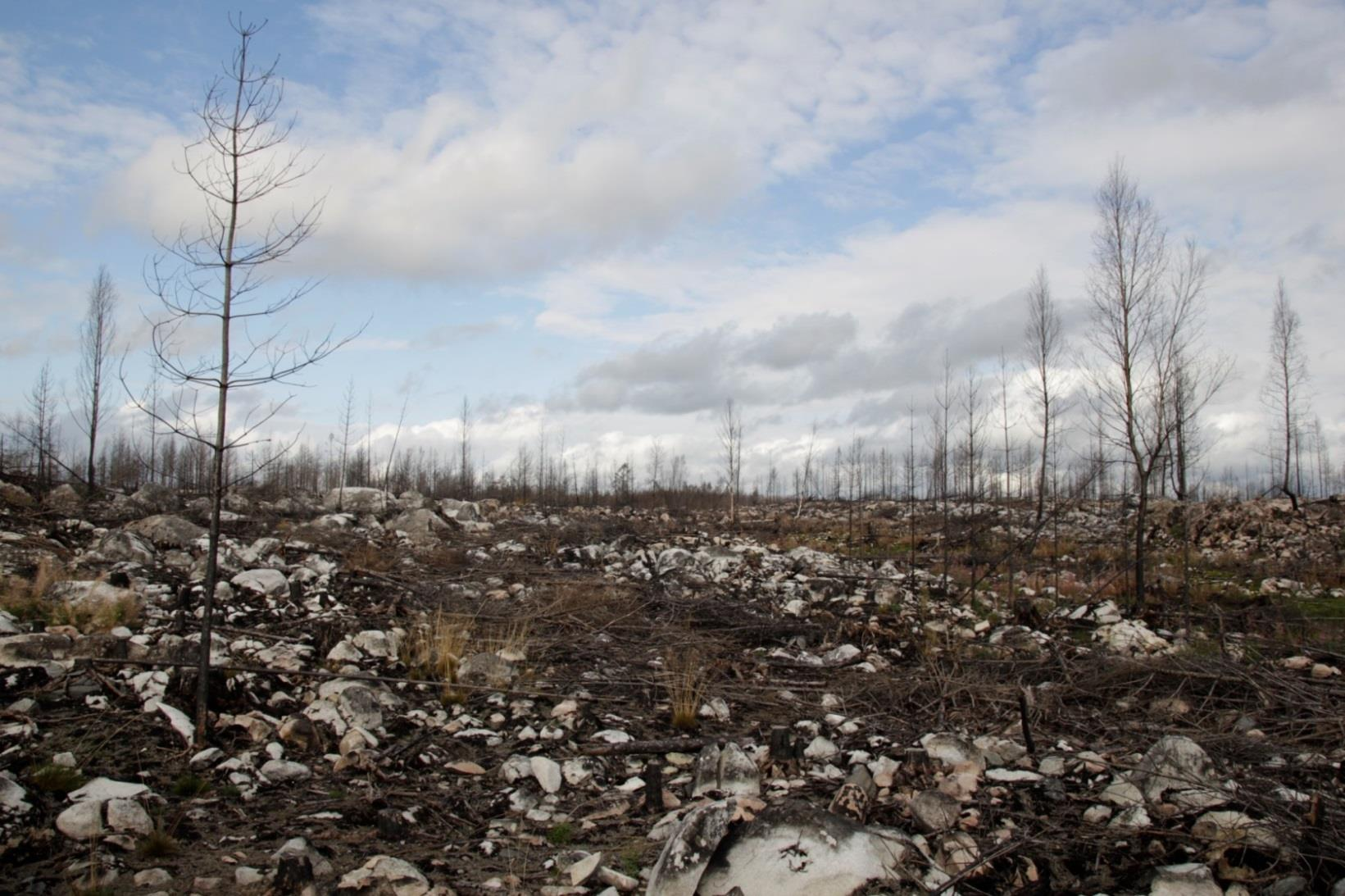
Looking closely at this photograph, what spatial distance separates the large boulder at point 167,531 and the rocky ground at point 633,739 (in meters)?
1.04

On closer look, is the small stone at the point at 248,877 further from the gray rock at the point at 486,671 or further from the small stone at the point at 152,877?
the gray rock at the point at 486,671

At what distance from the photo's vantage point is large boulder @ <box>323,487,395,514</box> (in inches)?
726

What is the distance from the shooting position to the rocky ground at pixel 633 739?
9.58 feet

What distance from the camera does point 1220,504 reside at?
60.4 ft

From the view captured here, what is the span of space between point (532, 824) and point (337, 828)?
85 cm

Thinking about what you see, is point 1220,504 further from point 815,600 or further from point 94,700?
point 94,700

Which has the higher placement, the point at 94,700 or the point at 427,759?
the point at 94,700

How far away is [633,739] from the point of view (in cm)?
469

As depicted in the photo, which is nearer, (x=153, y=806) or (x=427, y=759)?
(x=153, y=806)

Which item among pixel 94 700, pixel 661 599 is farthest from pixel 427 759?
pixel 661 599

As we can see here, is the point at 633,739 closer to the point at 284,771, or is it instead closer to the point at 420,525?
the point at 284,771

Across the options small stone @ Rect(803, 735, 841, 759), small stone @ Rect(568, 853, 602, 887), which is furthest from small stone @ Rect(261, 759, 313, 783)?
small stone @ Rect(803, 735, 841, 759)

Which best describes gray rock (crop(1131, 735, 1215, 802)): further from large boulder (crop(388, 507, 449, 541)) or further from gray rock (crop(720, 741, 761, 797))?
large boulder (crop(388, 507, 449, 541))

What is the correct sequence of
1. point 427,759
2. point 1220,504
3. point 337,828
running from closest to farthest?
1. point 337,828
2. point 427,759
3. point 1220,504
